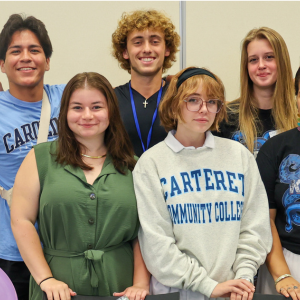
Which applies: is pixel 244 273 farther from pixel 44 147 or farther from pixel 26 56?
pixel 26 56

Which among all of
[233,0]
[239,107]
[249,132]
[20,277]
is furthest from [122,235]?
[233,0]

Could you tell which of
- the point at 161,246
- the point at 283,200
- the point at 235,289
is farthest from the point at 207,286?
the point at 283,200

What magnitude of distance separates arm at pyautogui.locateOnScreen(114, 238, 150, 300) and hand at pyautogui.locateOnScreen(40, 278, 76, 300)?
0.60ft

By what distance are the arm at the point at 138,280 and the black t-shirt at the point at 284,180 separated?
2.00 ft

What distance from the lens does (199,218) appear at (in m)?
1.47

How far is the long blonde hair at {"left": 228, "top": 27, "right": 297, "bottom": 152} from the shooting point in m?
1.97

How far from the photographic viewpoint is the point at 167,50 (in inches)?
94.1

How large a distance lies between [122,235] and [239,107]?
1018mm

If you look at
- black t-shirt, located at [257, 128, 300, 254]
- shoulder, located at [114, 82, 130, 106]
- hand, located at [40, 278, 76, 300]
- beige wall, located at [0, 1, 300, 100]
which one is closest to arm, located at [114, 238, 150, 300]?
hand, located at [40, 278, 76, 300]

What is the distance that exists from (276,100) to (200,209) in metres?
0.88

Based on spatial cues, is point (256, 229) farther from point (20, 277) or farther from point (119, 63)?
point (119, 63)

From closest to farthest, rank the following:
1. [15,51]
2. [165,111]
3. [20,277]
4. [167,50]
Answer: [165,111]
[20,277]
[15,51]
[167,50]

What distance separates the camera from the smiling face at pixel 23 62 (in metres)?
2.02

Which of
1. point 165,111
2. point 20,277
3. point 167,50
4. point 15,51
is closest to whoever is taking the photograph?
point 165,111
